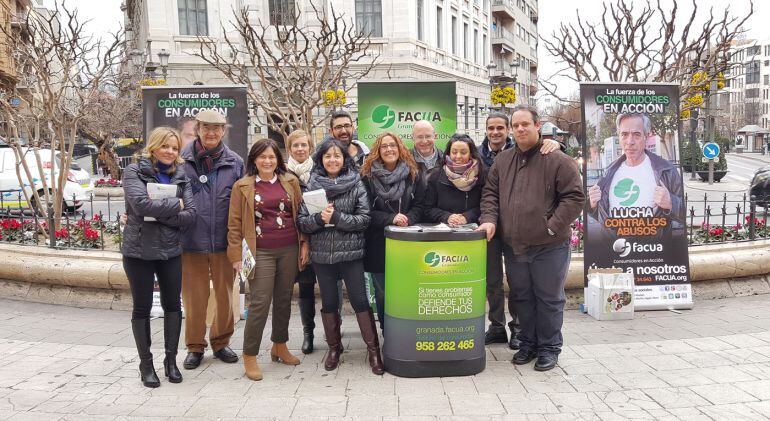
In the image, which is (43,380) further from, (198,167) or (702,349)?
(702,349)

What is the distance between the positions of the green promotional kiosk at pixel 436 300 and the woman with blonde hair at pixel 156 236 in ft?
5.09

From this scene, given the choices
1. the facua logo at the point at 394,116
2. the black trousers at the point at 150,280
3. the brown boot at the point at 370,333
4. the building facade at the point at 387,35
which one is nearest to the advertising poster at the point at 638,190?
the facua logo at the point at 394,116

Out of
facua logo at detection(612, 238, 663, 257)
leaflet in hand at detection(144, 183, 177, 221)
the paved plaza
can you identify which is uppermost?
leaflet in hand at detection(144, 183, 177, 221)

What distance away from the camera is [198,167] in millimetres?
5145

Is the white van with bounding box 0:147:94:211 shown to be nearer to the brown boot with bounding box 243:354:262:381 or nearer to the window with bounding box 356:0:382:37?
the brown boot with bounding box 243:354:262:381

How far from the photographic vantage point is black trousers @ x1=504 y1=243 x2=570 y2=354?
507 cm

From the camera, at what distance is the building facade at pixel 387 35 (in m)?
32.6

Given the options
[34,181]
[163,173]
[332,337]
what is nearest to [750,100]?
[34,181]

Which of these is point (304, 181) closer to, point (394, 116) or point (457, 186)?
point (457, 186)

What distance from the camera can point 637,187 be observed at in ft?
22.0

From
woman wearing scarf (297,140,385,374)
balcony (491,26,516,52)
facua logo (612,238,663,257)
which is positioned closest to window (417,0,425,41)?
balcony (491,26,516,52)

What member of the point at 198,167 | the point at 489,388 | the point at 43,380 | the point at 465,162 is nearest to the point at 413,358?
the point at 489,388

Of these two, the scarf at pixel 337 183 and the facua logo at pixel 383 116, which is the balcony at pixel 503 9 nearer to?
the facua logo at pixel 383 116

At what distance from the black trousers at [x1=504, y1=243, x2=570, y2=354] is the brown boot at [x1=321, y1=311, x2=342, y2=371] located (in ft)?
4.77
